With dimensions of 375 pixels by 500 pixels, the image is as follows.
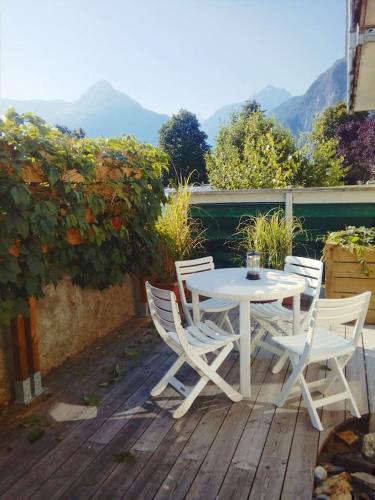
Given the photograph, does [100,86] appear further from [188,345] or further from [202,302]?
[188,345]

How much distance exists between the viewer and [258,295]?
2.58m

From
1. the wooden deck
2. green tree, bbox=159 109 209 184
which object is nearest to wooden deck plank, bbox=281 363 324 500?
the wooden deck

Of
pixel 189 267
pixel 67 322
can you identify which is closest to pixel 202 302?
pixel 189 267

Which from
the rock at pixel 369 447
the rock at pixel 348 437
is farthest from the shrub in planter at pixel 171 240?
the rock at pixel 369 447

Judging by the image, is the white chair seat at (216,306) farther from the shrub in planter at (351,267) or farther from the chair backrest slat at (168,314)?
the shrub in planter at (351,267)

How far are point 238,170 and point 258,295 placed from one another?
5.43m

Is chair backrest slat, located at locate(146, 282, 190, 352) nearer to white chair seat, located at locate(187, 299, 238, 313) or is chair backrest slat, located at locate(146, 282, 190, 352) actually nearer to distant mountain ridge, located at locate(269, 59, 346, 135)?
white chair seat, located at locate(187, 299, 238, 313)

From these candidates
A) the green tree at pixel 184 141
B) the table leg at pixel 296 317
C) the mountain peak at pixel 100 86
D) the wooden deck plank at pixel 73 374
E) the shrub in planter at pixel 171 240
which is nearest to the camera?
the wooden deck plank at pixel 73 374

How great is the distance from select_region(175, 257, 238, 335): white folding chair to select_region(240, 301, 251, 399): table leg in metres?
0.57

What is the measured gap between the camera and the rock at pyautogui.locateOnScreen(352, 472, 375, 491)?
198 centimetres

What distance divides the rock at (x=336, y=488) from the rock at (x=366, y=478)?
89mm

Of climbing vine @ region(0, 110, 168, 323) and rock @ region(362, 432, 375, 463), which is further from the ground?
climbing vine @ region(0, 110, 168, 323)

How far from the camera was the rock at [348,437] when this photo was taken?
234 cm

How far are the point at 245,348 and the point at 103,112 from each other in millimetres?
169509
